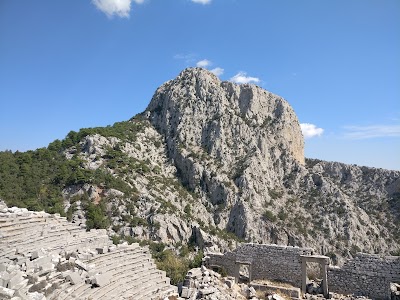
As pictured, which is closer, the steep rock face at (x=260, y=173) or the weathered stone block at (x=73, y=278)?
the weathered stone block at (x=73, y=278)

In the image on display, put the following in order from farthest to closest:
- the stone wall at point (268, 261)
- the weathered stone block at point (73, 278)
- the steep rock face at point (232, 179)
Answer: the steep rock face at point (232, 179)
the stone wall at point (268, 261)
the weathered stone block at point (73, 278)

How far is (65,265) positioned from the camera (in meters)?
12.5

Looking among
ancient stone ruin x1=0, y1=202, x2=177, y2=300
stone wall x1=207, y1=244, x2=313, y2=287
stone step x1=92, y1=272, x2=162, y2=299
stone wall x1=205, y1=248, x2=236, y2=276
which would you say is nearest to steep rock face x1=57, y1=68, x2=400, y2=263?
stone wall x1=205, y1=248, x2=236, y2=276

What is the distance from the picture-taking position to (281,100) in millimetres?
75875

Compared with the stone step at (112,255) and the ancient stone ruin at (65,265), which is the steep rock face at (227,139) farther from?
the ancient stone ruin at (65,265)

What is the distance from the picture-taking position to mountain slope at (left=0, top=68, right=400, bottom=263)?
44.3 m

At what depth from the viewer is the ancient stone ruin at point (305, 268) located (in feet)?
60.5

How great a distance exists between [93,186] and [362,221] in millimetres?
42283

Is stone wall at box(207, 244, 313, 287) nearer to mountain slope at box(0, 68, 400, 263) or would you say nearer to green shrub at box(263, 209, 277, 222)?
mountain slope at box(0, 68, 400, 263)

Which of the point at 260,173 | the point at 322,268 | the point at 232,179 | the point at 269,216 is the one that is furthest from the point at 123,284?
the point at 260,173

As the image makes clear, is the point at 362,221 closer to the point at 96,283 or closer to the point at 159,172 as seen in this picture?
the point at 159,172

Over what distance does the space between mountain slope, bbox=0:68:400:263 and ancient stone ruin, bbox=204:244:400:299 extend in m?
20.3

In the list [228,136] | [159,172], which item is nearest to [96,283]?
[159,172]

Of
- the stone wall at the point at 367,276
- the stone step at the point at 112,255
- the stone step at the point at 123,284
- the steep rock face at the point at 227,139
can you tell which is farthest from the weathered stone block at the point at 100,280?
the steep rock face at the point at 227,139
